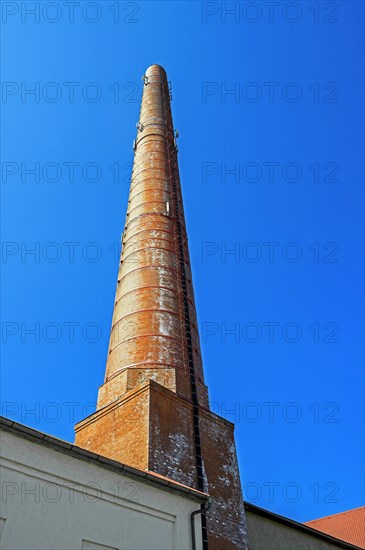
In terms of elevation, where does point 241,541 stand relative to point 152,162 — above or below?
below

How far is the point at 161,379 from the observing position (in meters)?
10.8

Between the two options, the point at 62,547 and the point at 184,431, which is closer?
the point at 62,547

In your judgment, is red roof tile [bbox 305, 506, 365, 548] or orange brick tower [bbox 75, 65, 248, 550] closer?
orange brick tower [bbox 75, 65, 248, 550]

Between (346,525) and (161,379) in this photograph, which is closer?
(161,379)

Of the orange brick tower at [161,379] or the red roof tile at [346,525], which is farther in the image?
the red roof tile at [346,525]

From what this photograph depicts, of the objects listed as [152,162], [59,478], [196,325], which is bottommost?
[59,478]

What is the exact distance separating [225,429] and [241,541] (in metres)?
2.23

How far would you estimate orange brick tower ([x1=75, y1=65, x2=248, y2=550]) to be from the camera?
9289 millimetres

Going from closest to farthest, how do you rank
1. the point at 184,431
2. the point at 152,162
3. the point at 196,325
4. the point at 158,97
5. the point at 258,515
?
the point at 184,431, the point at 258,515, the point at 196,325, the point at 152,162, the point at 158,97

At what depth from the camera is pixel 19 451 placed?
646cm

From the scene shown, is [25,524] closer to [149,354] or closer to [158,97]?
[149,354]

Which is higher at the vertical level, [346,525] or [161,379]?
[161,379]

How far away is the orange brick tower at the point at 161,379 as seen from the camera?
9289mm

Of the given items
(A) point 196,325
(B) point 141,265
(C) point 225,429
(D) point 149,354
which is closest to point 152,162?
(B) point 141,265
